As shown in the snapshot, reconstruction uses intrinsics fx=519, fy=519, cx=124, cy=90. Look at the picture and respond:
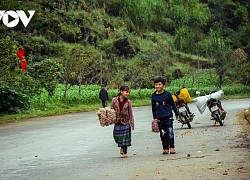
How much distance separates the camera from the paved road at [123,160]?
8852mm

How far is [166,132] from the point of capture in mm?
11617

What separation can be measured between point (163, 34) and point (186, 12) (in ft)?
19.0

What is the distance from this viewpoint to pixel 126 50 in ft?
206

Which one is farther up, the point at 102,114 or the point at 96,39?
the point at 96,39

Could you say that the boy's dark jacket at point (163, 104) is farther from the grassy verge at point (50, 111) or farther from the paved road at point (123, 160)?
the grassy verge at point (50, 111)

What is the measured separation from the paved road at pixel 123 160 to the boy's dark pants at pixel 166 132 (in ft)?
0.90

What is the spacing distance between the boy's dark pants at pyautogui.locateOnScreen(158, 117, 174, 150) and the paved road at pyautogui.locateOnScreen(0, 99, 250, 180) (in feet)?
0.90

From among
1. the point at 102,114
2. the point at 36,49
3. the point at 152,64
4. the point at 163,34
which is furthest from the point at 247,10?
the point at 102,114

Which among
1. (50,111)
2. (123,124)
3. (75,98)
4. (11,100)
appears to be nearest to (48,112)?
(50,111)

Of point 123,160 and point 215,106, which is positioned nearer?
point 123,160

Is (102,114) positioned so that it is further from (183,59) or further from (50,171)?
(183,59)

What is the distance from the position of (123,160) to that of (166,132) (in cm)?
129

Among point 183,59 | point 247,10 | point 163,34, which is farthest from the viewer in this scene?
point 247,10

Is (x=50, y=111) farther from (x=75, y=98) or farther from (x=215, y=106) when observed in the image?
(x=215, y=106)
